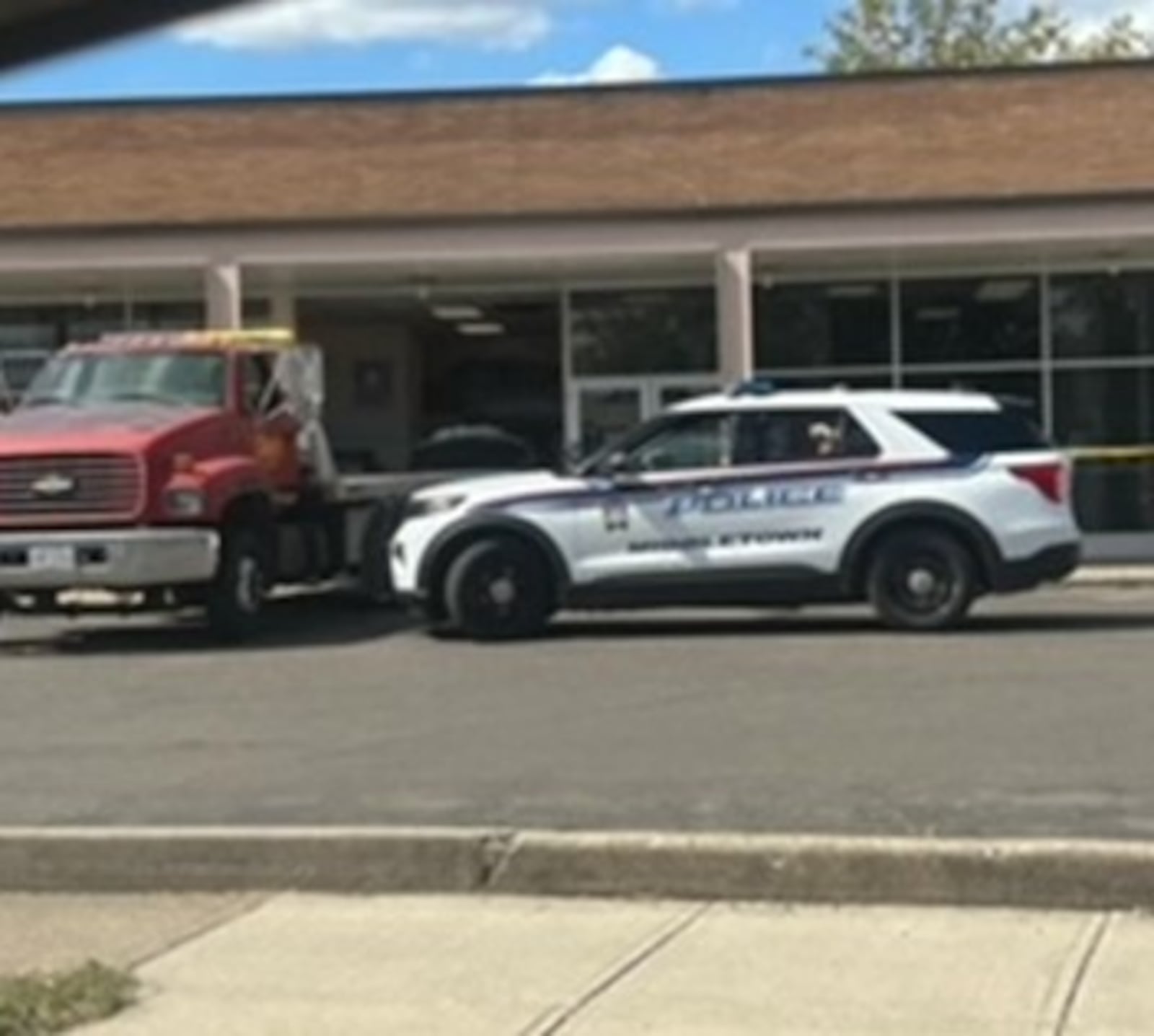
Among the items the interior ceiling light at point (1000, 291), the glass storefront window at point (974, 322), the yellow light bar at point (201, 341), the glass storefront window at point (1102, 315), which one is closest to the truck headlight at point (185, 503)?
the yellow light bar at point (201, 341)

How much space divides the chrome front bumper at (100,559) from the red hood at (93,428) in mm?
646

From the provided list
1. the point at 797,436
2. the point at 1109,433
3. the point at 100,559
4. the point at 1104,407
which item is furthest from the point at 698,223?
the point at 100,559

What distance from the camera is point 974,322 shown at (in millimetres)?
28031

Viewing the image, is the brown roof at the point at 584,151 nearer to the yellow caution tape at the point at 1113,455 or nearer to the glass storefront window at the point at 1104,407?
the glass storefront window at the point at 1104,407

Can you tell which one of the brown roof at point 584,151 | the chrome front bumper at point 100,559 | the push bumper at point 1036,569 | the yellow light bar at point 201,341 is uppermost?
the brown roof at point 584,151

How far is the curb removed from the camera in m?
7.62

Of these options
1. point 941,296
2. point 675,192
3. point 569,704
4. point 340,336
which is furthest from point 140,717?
point 340,336

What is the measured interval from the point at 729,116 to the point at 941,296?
11.3 feet

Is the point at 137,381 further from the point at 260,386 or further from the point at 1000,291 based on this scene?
the point at 1000,291

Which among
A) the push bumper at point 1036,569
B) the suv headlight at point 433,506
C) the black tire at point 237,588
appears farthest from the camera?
the black tire at point 237,588

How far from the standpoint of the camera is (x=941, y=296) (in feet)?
92.3

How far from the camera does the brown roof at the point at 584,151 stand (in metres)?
26.2

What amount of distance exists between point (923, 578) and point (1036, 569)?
860mm

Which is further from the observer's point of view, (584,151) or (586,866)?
(584,151)
